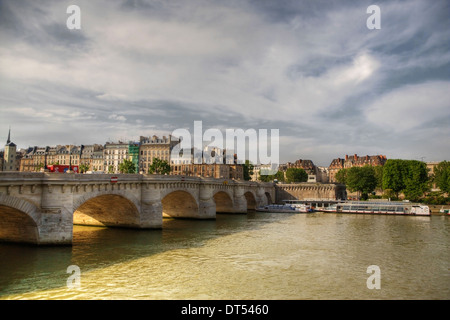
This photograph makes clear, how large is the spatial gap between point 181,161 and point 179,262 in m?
93.8

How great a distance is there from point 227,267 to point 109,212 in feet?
71.6

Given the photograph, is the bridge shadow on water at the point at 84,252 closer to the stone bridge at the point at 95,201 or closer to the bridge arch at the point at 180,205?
the stone bridge at the point at 95,201

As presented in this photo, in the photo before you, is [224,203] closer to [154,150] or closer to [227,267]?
[227,267]

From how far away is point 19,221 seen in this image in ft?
87.9

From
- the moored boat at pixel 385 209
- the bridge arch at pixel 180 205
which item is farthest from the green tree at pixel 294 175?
the bridge arch at pixel 180 205

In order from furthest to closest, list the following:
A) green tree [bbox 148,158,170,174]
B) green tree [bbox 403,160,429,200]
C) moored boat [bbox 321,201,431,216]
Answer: green tree [bbox 148,158,170,174], green tree [bbox 403,160,429,200], moored boat [bbox 321,201,431,216]

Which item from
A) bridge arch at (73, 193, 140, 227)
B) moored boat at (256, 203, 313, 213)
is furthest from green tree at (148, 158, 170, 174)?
bridge arch at (73, 193, 140, 227)

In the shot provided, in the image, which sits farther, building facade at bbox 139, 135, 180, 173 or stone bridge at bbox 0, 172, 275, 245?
building facade at bbox 139, 135, 180, 173

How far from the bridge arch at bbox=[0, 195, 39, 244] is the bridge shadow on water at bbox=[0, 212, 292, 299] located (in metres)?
0.68

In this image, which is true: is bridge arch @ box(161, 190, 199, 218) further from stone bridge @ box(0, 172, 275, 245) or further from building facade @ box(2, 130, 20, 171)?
building facade @ box(2, 130, 20, 171)

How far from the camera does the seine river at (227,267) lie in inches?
739

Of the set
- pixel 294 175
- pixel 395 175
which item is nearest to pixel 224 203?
pixel 395 175

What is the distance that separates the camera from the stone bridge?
1000 inches
